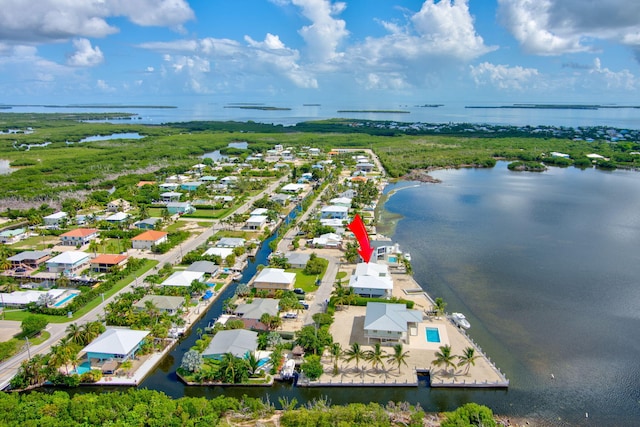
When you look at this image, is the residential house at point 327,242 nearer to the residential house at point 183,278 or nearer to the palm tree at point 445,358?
the residential house at point 183,278

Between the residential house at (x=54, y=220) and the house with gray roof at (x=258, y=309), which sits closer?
the house with gray roof at (x=258, y=309)

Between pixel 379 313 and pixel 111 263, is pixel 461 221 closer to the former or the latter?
pixel 379 313

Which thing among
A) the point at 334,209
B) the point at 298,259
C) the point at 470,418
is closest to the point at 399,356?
the point at 470,418

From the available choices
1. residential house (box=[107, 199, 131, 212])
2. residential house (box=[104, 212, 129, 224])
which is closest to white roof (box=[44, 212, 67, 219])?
residential house (box=[104, 212, 129, 224])

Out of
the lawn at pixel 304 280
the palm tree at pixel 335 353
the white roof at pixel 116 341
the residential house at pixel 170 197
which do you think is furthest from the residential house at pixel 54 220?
the palm tree at pixel 335 353

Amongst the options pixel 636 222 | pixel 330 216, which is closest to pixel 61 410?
pixel 330 216

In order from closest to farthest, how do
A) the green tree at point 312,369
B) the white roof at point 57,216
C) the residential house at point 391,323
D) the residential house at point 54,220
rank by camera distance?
the green tree at point 312,369 < the residential house at point 391,323 < the residential house at point 54,220 < the white roof at point 57,216
